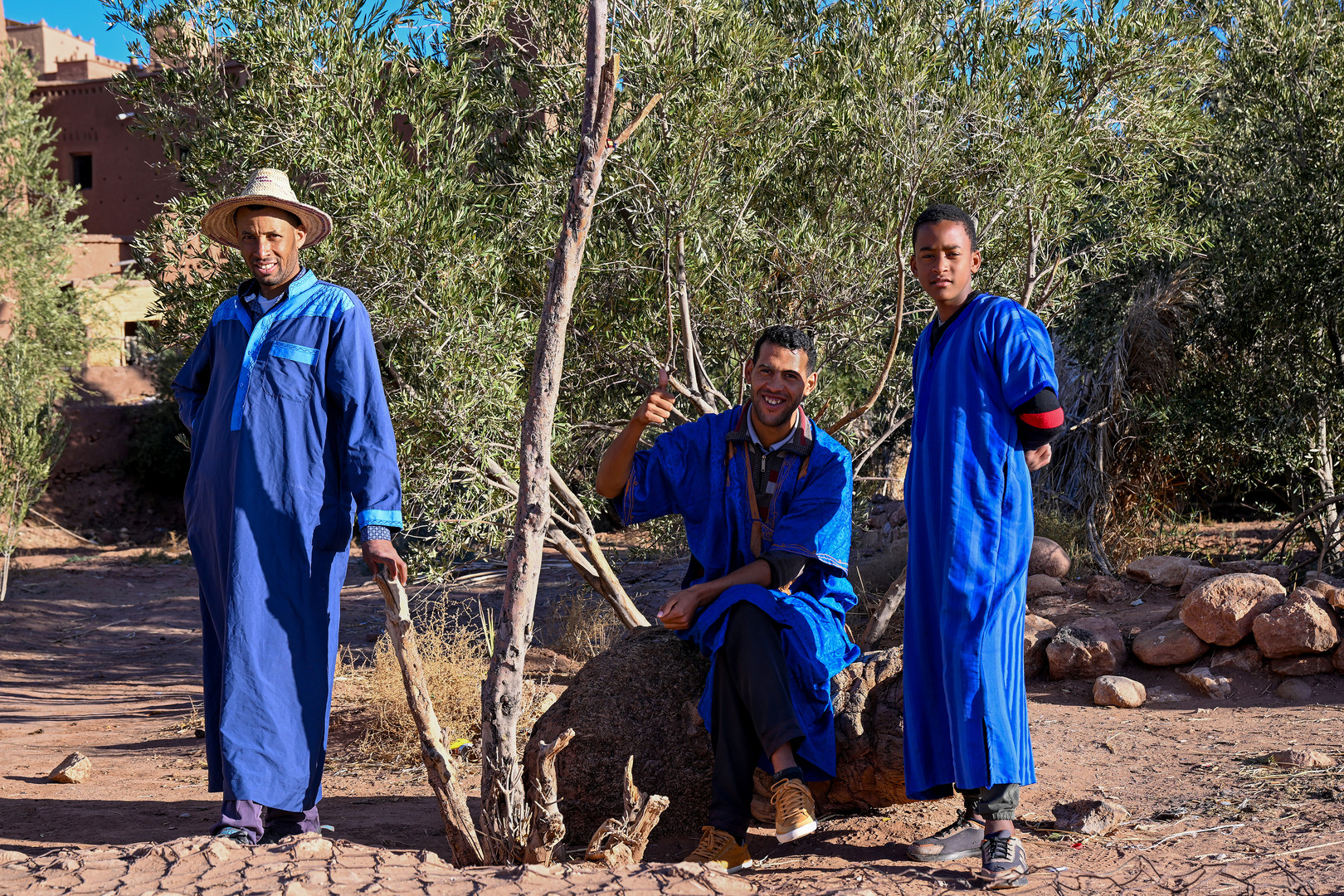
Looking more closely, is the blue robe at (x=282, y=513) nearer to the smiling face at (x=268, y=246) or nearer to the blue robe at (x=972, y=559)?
the smiling face at (x=268, y=246)

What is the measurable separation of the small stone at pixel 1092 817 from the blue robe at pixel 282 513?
238 centimetres

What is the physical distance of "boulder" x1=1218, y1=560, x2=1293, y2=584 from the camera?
A: 22.4 feet

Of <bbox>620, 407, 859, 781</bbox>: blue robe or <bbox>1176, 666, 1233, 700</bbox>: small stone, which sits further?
<bbox>1176, 666, 1233, 700</bbox>: small stone

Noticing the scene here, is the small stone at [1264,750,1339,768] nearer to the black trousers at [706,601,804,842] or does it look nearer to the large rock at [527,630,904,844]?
the large rock at [527,630,904,844]

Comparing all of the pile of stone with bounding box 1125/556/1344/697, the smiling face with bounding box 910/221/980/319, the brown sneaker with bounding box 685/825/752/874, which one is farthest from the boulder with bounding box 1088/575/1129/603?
the brown sneaker with bounding box 685/825/752/874

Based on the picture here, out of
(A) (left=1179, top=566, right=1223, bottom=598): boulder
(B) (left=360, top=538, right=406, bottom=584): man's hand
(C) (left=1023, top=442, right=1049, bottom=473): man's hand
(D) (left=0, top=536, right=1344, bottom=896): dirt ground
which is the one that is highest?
(C) (left=1023, top=442, right=1049, bottom=473): man's hand

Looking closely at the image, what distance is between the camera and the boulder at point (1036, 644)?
6.36 meters

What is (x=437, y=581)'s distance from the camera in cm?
518

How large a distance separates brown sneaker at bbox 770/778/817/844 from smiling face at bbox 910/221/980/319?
→ 157 centimetres

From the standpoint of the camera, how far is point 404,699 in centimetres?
557

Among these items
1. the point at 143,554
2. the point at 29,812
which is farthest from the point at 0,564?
the point at 29,812

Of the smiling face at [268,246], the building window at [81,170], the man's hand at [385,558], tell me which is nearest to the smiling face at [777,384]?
the man's hand at [385,558]

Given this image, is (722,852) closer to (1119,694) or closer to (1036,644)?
(1119,694)

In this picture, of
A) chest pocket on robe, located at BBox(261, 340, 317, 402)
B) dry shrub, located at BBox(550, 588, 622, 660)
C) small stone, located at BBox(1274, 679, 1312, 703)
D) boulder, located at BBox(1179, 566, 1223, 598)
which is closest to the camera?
chest pocket on robe, located at BBox(261, 340, 317, 402)
